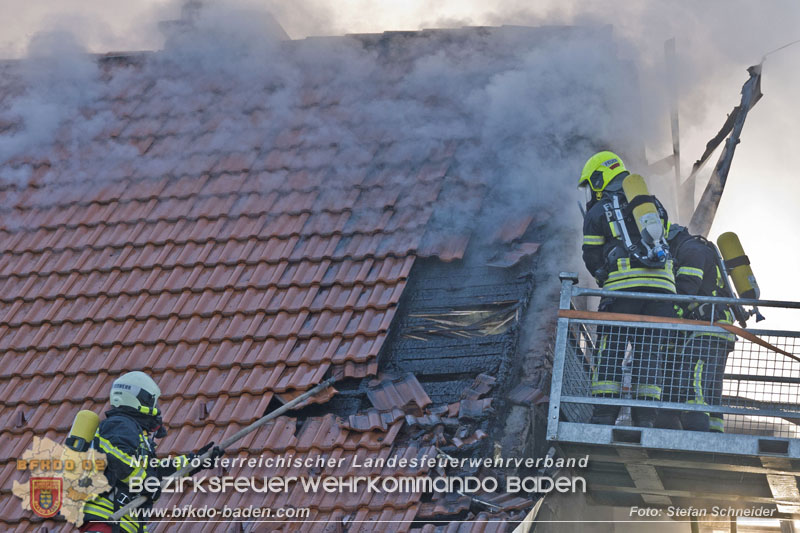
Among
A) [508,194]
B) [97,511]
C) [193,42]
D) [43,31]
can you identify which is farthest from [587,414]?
[43,31]

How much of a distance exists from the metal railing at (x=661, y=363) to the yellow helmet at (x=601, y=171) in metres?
0.98

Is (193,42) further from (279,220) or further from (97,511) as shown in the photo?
(97,511)

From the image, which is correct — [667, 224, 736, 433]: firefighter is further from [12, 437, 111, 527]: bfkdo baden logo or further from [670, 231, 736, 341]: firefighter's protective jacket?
[12, 437, 111, 527]: bfkdo baden logo

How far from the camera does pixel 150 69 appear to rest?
1164 centimetres

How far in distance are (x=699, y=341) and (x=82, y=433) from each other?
4019 mm

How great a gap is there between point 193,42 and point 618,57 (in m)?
4.68

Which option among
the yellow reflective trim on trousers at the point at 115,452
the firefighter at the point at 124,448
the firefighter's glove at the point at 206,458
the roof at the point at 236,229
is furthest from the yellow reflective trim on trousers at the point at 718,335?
the yellow reflective trim on trousers at the point at 115,452

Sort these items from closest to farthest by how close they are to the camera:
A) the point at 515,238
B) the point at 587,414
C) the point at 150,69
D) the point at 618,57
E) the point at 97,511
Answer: the point at 97,511, the point at 587,414, the point at 515,238, the point at 618,57, the point at 150,69

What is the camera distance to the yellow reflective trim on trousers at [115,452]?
19.5ft

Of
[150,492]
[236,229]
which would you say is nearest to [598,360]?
[150,492]

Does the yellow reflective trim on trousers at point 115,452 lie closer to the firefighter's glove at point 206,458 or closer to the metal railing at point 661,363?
the firefighter's glove at point 206,458

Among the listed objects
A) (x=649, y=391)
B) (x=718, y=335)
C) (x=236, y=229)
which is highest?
(x=236, y=229)

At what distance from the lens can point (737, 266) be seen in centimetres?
766

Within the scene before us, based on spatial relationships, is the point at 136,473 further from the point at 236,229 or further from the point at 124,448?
the point at 236,229
